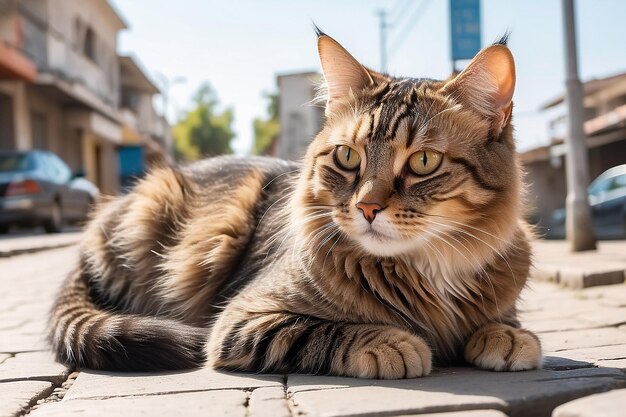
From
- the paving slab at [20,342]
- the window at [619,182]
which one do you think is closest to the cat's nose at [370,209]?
the paving slab at [20,342]

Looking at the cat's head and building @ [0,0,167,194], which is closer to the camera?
the cat's head

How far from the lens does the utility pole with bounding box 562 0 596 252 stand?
30.3 feet

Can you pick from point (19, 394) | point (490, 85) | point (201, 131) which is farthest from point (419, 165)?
point (201, 131)

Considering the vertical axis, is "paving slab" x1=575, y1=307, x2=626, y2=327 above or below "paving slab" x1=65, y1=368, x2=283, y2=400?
below

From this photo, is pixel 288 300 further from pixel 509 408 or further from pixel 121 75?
pixel 121 75

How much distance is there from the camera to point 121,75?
41750mm

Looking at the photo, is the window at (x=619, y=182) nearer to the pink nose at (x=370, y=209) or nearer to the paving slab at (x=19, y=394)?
the pink nose at (x=370, y=209)

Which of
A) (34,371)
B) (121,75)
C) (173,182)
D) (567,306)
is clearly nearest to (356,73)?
(173,182)

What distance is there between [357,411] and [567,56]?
850 cm

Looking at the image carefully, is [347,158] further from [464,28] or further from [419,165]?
[464,28]

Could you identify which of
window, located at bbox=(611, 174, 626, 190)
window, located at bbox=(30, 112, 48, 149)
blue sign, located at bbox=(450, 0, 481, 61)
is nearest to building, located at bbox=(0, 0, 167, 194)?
window, located at bbox=(30, 112, 48, 149)

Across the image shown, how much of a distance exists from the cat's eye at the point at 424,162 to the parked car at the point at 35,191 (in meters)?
13.0

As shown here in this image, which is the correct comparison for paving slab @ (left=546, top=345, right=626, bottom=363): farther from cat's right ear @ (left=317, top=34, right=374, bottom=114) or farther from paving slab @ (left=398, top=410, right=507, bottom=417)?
cat's right ear @ (left=317, top=34, right=374, bottom=114)

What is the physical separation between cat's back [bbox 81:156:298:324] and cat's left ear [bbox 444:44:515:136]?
1056 mm
